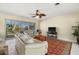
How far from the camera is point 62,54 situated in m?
2.01

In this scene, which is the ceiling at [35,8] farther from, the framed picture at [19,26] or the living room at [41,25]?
the framed picture at [19,26]

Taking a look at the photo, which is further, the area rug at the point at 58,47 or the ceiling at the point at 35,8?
the area rug at the point at 58,47

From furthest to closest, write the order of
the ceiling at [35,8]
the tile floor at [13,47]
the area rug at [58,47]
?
the area rug at [58,47], the tile floor at [13,47], the ceiling at [35,8]

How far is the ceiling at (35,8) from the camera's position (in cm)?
184

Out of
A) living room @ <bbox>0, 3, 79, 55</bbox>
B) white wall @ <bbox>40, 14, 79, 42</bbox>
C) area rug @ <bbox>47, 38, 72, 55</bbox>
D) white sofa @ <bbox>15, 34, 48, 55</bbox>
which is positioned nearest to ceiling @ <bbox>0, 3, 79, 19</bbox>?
living room @ <bbox>0, 3, 79, 55</bbox>

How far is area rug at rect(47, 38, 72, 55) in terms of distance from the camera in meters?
2.06

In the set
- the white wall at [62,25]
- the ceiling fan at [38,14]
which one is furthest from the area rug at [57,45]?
the ceiling fan at [38,14]

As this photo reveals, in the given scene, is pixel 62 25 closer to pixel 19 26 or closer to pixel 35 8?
pixel 35 8

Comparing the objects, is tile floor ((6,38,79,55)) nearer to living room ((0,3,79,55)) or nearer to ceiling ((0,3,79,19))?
living room ((0,3,79,55))

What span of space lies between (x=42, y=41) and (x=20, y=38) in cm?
53

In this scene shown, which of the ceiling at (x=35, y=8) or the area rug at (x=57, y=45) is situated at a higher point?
the ceiling at (x=35, y=8)

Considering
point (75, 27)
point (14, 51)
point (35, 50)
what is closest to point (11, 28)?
point (14, 51)

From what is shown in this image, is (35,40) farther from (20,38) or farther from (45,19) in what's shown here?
(45,19)

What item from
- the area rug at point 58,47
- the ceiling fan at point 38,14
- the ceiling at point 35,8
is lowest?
the area rug at point 58,47
